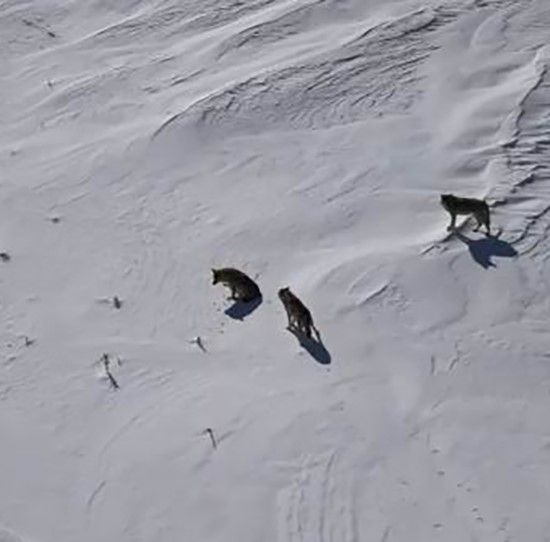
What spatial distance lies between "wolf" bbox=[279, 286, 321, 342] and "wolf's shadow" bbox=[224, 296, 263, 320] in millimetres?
787

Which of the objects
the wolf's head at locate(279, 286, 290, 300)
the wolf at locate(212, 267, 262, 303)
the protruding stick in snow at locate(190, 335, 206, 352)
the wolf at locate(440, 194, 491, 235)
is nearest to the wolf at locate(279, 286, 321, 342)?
the wolf's head at locate(279, 286, 290, 300)

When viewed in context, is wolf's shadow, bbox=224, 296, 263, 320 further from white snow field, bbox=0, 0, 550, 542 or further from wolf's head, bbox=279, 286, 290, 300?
wolf's head, bbox=279, 286, 290, 300

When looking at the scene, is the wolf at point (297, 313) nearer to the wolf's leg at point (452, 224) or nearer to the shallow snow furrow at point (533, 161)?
the wolf's leg at point (452, 224)

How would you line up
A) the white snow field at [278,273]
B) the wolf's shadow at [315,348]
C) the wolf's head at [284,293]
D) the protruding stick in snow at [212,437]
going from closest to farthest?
1. the white snow field at [278,273]
2. the protruding stick in snow at [212,437]
3. the wolf's shadow at [315,348]
4. the wolf's head at [284,293]

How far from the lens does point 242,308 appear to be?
16.8 metres

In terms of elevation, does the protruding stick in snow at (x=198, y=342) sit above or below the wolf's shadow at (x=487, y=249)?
above

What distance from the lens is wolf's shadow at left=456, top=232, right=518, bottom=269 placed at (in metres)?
17.2

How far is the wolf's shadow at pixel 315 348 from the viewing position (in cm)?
1550

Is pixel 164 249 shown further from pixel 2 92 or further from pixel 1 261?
pixel 2 92

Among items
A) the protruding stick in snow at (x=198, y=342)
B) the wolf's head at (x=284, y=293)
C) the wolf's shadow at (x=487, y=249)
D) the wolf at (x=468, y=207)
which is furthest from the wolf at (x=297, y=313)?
the wolf at (x=468, y=207)

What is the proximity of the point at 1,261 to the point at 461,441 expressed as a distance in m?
8.78

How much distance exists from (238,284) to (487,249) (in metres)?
3.91

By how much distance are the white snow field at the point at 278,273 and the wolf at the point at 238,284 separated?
222 mm

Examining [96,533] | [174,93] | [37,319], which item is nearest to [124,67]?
[174,93]
